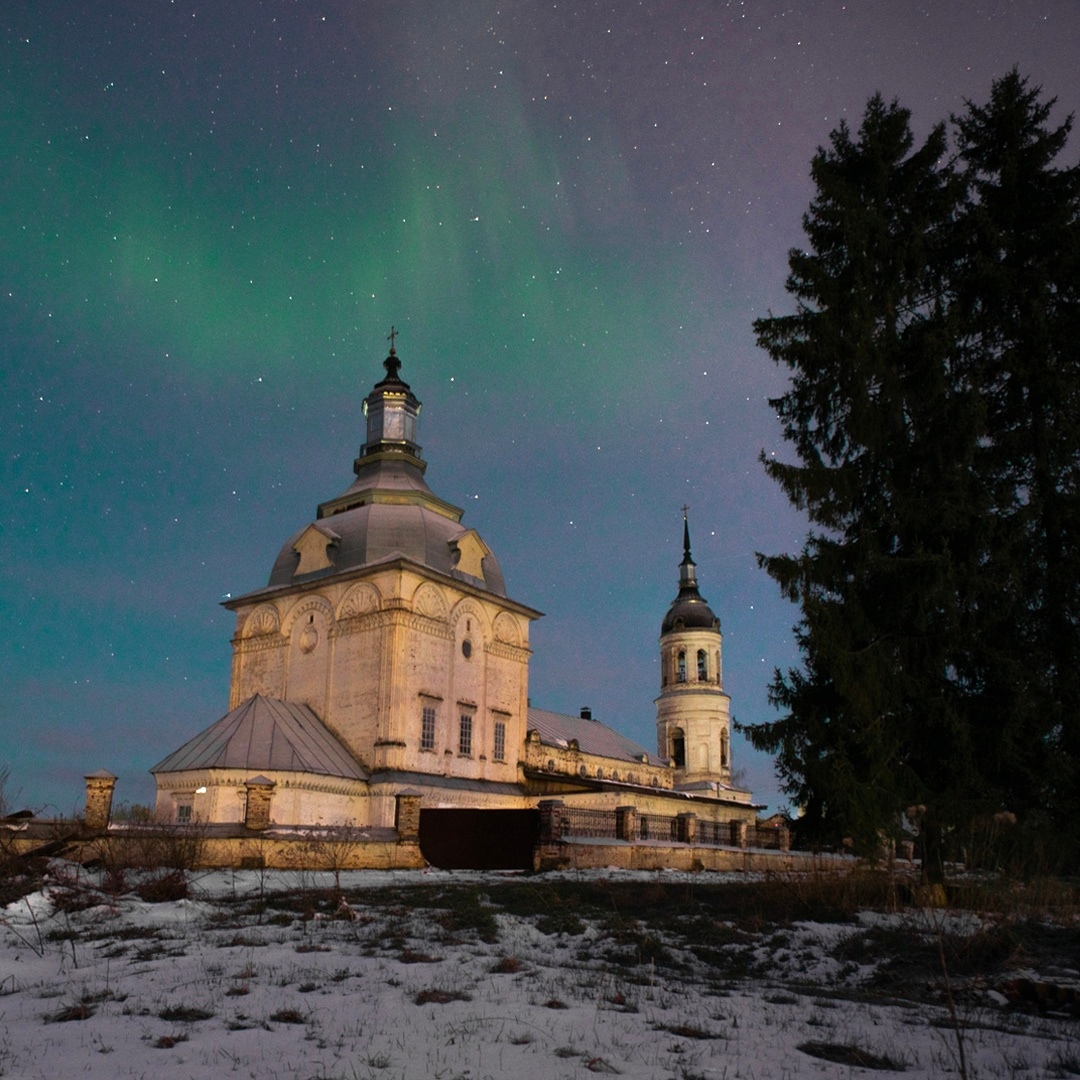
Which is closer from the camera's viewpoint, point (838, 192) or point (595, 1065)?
point (595, 1065)

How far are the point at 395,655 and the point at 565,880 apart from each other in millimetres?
13835

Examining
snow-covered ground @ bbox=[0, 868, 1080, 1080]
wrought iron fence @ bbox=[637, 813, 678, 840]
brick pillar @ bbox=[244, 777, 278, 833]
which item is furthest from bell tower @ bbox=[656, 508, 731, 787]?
snow-covered ground @ bbox=[0, 868, 1080, 1080]

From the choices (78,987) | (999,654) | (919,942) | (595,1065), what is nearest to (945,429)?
(999,654)

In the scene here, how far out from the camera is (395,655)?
2869 cm

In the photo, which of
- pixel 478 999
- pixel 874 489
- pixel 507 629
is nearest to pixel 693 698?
pixel 507 629

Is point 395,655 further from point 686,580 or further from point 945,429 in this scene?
point 686,580

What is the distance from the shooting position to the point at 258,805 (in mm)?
20438

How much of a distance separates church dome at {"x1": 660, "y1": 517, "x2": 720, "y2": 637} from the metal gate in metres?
36.0

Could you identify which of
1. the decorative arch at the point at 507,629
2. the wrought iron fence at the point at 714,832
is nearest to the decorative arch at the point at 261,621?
the decorative arch at the point at 507,629

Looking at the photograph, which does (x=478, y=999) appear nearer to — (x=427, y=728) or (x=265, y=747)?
(x=265, y=747)

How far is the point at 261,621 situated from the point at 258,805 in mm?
13092

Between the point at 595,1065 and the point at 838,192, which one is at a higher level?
the point at 838,192

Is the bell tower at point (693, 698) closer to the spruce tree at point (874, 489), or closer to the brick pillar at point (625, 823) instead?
the brick pillar at point (625, 823)

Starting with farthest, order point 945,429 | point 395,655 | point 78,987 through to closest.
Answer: point 395,655
point 945,429
point 78,987
